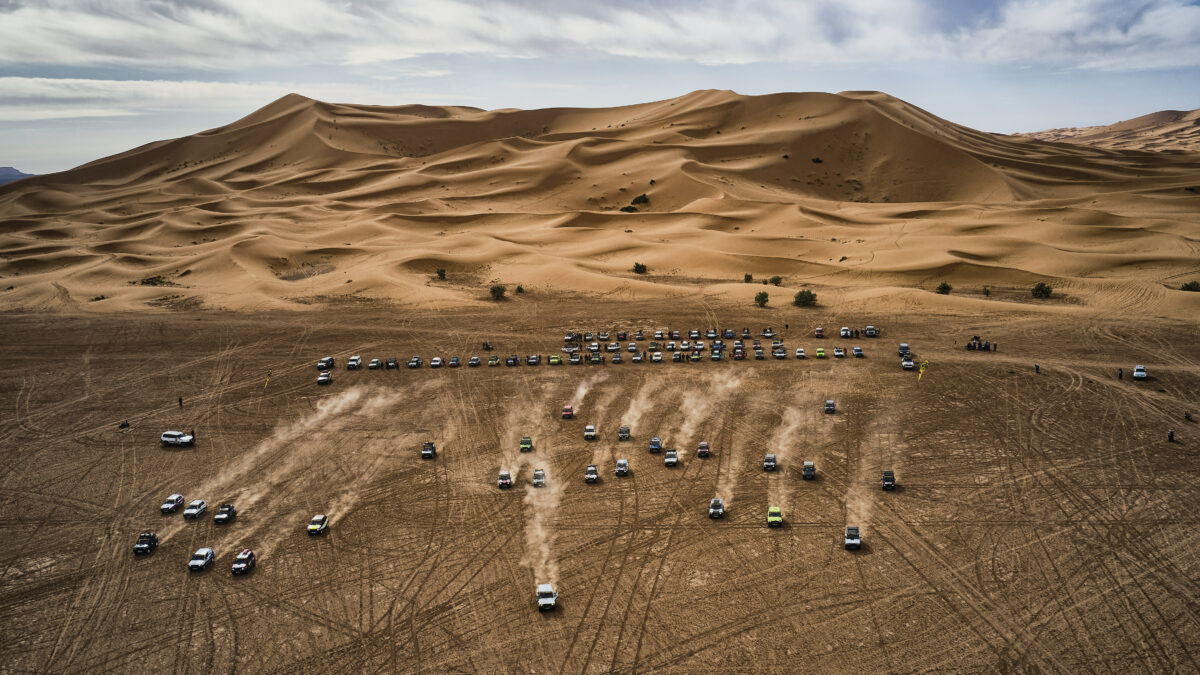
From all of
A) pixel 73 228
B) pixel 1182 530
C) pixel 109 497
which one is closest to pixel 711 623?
pixel 1182 530

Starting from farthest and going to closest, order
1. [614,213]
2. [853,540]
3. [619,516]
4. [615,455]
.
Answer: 1. [614,213]
2. [615,455]
3. [619,516]
4. [853,540]

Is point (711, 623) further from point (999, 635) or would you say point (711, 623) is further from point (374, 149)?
point (374, 149)

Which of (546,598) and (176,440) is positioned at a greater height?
(546,598)

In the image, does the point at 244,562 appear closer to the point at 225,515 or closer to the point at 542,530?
the point at 225,515

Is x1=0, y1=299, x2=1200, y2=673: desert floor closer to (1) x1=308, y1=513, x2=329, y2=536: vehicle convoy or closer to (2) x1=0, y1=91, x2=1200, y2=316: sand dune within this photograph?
(1) x1=308, y1=513, x2=329, y2=536: vehicle convoy

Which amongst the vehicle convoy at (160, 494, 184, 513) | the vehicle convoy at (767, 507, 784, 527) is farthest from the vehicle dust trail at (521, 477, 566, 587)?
the vehicle convoy at (160, 494, 184, 513)

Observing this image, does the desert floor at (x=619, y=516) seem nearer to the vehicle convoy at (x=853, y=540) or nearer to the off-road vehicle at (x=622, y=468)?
the off-road vehicle at (x=622, y=468)

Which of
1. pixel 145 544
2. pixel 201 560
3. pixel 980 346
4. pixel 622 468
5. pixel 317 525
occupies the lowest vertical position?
pixel 145 544

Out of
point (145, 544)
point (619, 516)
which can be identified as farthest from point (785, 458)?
point (145, 544)
